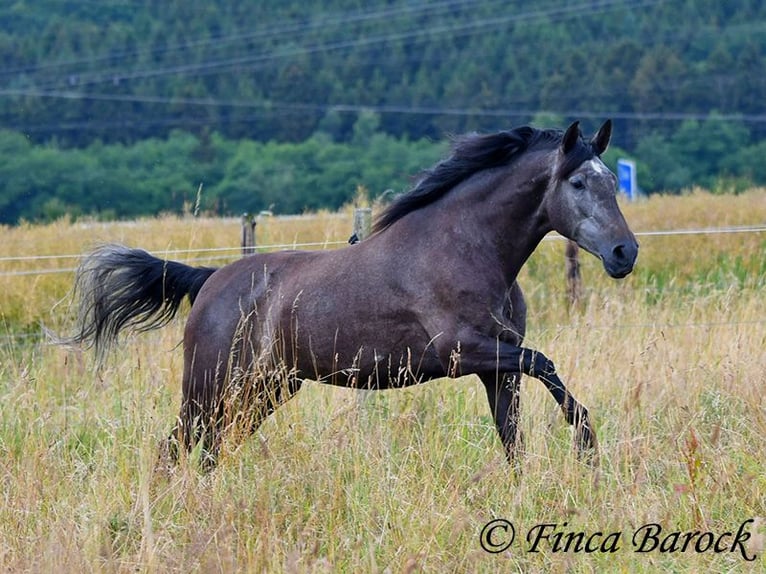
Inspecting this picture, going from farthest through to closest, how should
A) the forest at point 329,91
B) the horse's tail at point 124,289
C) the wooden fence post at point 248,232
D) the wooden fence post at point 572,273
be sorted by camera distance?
the forest at point 329,91 < the wooden fence post at point 572,273 < the wooden fence post at point 248,232 < the horse's tail at point 124,289

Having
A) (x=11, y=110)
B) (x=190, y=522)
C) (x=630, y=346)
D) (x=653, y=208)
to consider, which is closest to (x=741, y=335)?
(x=630, y=346)

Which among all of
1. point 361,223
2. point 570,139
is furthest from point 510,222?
point 361,223

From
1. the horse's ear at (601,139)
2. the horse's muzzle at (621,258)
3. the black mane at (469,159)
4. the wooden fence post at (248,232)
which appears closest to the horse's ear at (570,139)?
the horse's ear at (601,139)

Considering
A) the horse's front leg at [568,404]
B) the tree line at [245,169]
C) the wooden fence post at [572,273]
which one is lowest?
the tree line at [245,169]

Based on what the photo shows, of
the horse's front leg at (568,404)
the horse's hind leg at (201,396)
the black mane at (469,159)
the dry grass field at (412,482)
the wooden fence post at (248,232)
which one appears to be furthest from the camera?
the wooden fence post at (248,232)

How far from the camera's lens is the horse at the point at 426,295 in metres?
5.69

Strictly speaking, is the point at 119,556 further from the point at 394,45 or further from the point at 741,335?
the point at 394,45

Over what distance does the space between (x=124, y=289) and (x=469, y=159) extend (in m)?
2.15

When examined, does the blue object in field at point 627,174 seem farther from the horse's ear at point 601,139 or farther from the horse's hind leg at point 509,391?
the horse's hind leg at point 509,391

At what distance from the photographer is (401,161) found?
128 feet

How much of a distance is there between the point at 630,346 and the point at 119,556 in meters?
4.37

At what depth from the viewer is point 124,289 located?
678cm

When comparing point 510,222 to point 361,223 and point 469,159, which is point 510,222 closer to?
point 469,159

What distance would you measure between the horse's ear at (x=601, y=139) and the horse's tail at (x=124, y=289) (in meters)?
2.32
